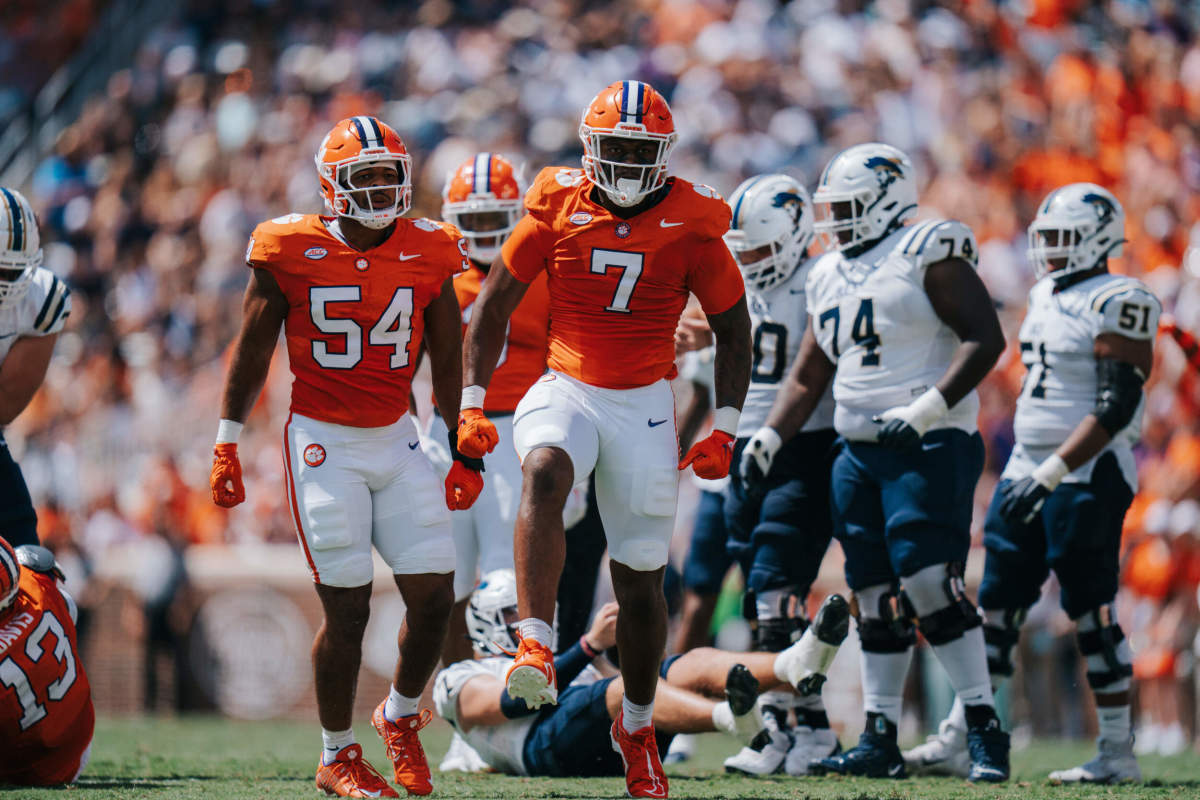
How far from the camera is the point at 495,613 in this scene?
6.52 m

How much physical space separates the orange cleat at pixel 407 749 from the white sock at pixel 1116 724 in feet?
9.45

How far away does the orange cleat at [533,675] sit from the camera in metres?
4.86

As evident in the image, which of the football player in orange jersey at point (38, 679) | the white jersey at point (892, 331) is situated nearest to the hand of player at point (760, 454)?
the white jersey at point (892, 331)

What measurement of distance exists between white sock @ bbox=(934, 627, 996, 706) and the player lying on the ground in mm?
769

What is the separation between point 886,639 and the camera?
652 centimetres

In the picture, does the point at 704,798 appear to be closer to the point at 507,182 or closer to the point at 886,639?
the point at 886,639

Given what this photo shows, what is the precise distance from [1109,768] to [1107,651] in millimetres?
466

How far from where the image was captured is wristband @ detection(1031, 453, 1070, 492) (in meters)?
6.45

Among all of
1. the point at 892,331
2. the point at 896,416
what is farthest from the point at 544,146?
the point at 896,416

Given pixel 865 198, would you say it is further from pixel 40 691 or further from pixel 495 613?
pixel 40 691

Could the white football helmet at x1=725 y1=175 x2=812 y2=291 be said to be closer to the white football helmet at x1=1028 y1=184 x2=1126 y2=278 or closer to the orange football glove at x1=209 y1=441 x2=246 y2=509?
the white football helmet at x1=1028 y1=184 x2=1126 y2=278

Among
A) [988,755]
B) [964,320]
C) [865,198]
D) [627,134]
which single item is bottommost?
[988,755]

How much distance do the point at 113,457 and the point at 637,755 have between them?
30.5 ft

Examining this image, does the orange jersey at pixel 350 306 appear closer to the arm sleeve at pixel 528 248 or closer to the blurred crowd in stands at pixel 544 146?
the arm sleeve at pixel 528 248
